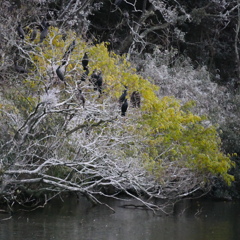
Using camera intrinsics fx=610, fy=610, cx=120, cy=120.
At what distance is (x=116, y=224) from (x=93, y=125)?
2.66 m

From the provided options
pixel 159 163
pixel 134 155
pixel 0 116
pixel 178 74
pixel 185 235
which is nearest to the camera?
pixel 185 235

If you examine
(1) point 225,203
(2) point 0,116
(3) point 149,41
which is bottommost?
(1) point 225,203

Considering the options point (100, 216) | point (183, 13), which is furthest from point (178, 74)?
point (100, 216)

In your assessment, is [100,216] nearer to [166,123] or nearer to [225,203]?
[166,123]

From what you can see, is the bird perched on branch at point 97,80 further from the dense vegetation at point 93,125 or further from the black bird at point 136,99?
the black bird at point 136,99

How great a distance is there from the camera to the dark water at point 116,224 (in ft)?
47.1

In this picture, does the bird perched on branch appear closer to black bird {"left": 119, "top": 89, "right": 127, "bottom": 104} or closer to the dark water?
black bird {"left": 119, "top": 89, "right": 127, "bottom": 104}

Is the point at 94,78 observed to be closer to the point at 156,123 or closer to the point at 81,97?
the point at 81,97

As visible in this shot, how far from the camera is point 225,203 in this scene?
70.1 feet

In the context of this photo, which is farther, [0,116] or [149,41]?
[149,41]

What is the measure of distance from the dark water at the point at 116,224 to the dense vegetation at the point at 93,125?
0.64m

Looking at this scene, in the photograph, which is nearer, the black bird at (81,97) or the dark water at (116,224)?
the dark water at (116,224)

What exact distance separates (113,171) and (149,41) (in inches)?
556

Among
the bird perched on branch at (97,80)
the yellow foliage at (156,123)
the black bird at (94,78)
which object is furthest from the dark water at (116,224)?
the black bird at (94,78)
